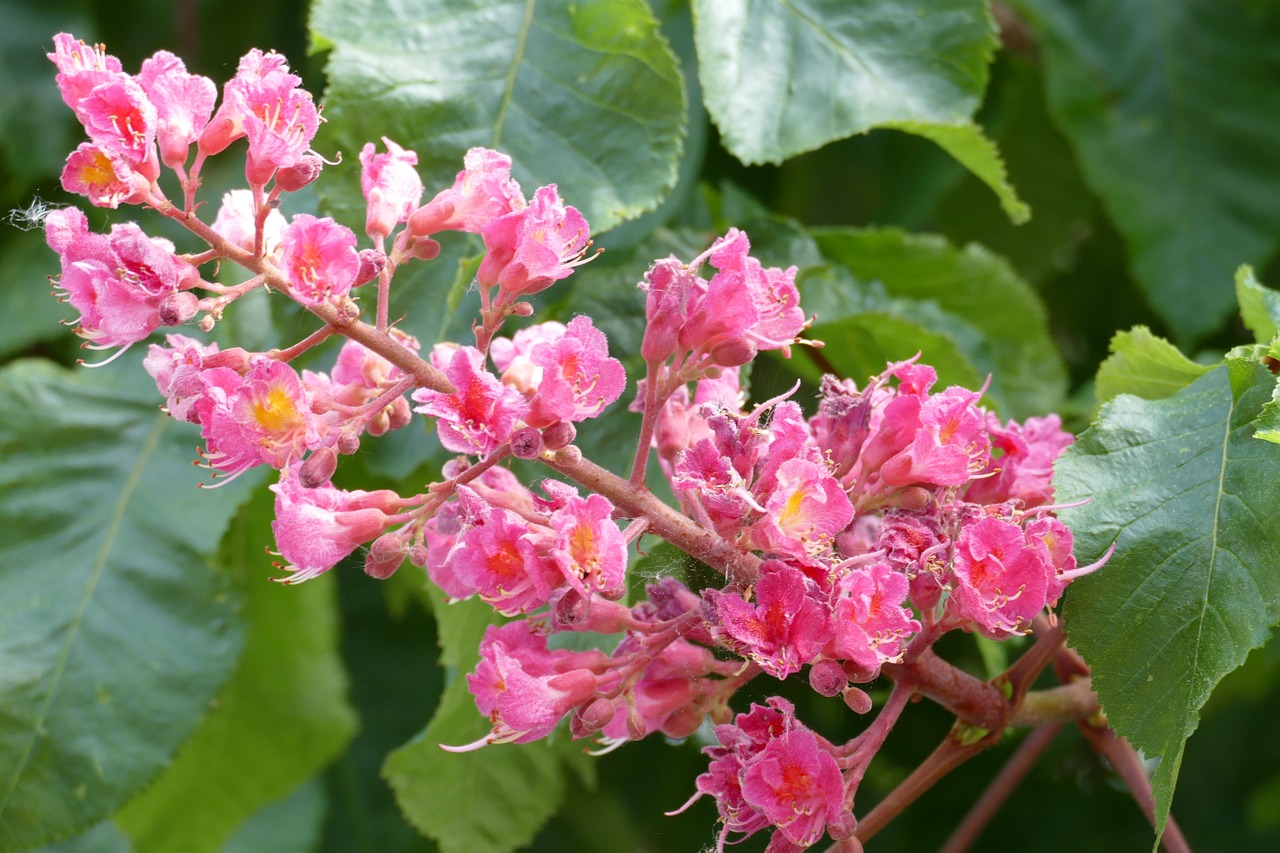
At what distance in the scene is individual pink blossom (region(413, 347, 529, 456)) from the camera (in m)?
0.72

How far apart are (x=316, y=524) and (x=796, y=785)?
1.09 ft

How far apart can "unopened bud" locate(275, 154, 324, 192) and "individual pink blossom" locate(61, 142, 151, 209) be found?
0.09 m

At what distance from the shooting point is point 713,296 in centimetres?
81

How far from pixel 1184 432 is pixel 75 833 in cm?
108

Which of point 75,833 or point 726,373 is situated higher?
point 726,373

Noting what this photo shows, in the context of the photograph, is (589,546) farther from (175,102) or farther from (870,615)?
(175,102)

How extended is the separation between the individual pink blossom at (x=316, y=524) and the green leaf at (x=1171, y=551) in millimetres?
456

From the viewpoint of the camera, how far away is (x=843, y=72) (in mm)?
1187

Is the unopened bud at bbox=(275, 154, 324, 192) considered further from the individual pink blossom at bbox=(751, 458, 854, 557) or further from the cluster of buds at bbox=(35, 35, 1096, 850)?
the individual pink blossom at bbox=(751, 458, 854, 557)

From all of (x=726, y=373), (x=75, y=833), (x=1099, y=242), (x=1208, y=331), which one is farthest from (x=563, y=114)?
(x=1099, y=242)

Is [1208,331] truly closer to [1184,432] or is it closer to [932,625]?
[1184,432]

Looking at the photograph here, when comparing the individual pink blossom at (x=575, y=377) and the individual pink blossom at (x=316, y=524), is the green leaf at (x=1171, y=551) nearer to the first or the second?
the individual pink blossom at (x=575, y=377)

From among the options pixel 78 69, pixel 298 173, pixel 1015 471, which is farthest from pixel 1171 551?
pixel 78 69

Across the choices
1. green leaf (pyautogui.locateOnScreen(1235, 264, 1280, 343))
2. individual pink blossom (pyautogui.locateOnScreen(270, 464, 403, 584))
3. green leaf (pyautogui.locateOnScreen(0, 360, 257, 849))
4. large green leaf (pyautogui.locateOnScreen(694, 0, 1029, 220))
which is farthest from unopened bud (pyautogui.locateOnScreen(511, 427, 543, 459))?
green leaf (pyautogui.locateOnScreen(0, 360, 257, 849))
